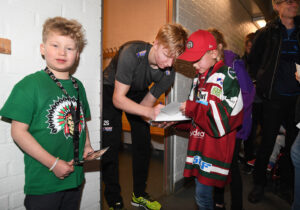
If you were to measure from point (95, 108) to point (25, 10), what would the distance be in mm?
724

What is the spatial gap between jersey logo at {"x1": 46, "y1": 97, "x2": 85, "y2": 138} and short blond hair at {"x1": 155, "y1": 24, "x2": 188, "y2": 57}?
76 cm

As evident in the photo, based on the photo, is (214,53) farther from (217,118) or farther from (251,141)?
(251,141)

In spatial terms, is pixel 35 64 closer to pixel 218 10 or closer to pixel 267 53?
pixel 267 53

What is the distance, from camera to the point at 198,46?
141 centimetres

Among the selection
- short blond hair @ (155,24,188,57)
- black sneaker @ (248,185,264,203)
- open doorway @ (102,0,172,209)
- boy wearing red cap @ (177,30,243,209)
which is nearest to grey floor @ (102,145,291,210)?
black sneaker @ (248,185,264,203)

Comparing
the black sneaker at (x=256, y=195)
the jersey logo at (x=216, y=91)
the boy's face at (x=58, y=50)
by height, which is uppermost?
the boy's face at (x=58, y=50)

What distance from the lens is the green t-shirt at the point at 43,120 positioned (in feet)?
3.02

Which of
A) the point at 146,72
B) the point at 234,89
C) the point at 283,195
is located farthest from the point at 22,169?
the point at 283,195

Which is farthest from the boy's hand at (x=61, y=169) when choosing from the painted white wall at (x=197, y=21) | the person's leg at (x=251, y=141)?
the person's leg at (x=251, y=141)

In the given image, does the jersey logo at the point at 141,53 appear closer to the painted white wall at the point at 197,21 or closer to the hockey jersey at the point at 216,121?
the hockey jersey at the point at 216,121

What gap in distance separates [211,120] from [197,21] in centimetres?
197

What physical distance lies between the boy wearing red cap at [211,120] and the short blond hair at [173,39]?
0.24 ft

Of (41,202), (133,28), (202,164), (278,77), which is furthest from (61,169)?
(133,28)

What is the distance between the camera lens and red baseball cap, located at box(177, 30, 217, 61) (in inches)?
55.3
